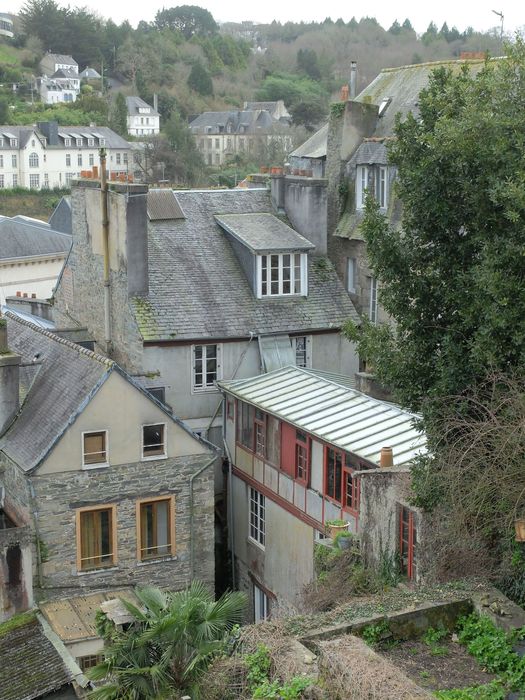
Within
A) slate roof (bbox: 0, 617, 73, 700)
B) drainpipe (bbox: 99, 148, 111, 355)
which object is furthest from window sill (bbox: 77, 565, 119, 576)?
drainpipe (bbox: 99, 148, 111, 355)

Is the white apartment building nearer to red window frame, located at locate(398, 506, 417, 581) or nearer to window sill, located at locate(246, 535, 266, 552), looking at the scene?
window sill, located at locate(246, 535, 266, 552)

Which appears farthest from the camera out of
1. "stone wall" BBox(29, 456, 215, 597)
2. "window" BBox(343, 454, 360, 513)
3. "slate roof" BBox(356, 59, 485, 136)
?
"slate roof" BBox(356, 59, 485, 136)

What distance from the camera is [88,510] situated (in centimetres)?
2088

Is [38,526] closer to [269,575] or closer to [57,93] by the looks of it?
[269,575]

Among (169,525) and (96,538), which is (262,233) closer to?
(169,525)

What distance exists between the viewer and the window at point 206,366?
25.4 m

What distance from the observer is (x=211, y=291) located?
26.3m

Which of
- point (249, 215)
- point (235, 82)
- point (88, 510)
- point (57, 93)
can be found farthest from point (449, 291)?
point (235, 82)

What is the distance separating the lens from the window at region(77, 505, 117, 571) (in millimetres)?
20875

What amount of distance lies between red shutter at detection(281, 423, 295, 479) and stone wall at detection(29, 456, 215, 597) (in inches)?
70.3

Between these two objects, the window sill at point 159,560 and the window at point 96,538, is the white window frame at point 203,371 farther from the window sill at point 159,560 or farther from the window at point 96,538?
the window at point 96,538

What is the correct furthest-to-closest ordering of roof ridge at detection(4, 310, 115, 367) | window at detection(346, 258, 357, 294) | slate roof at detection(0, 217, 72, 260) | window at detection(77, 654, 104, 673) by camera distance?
slate roof at detection(0, 217, 72, 260)
window at detection(346, 258, 357, 294)
roof ridge at detection(4, 310, 115, 367)
window at detection(77, 654, 104, 673)

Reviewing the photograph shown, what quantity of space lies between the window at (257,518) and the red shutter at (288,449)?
67.3 inches

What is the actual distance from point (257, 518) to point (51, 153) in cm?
7462
